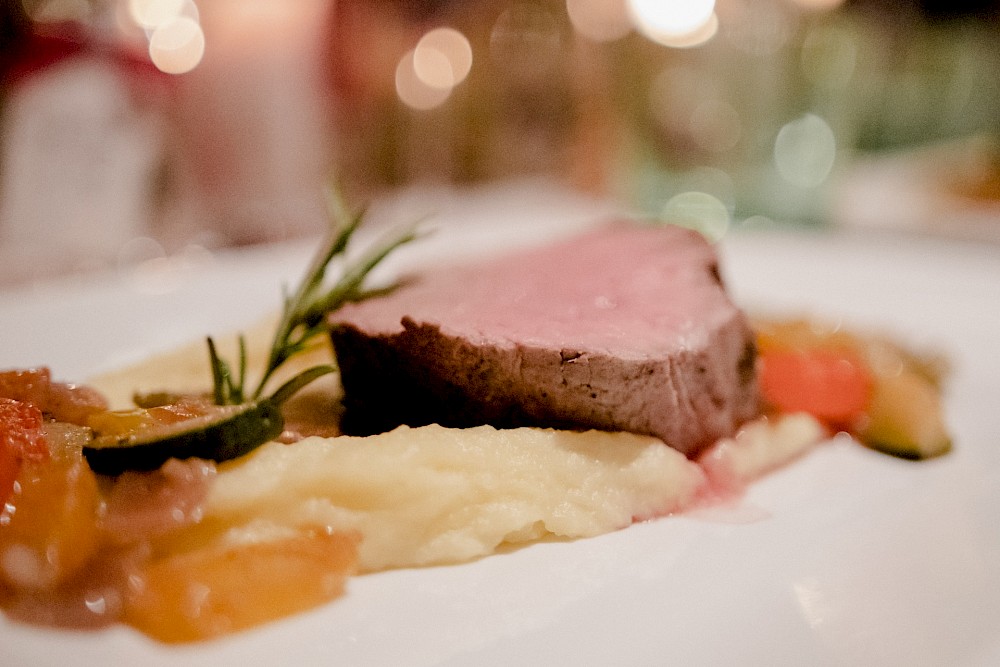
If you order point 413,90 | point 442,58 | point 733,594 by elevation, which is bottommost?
point 733,594

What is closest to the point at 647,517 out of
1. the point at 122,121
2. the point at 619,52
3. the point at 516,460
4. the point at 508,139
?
the point at 516,460

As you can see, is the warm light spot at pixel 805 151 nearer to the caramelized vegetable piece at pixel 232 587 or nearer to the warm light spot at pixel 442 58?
the warm light spot at pixel 442 58

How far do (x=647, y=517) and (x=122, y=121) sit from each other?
3582 mm

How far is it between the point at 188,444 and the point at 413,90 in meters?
5.14

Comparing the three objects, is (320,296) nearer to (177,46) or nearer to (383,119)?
(177,46)

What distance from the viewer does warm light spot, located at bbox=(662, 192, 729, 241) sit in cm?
449

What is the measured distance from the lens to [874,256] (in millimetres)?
3572

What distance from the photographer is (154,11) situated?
4.52 metres

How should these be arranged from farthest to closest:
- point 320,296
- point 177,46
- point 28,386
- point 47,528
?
1. point 177,46
2. point 320,296
3. point 28,386
4. point 47,528

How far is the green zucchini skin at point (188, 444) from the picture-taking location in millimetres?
1457

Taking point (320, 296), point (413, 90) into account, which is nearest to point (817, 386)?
point (320, 296)

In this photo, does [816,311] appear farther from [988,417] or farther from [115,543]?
[115,543]

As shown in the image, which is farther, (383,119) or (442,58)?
(442,58)

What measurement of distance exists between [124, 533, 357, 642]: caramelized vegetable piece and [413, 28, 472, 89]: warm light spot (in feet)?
17.6
